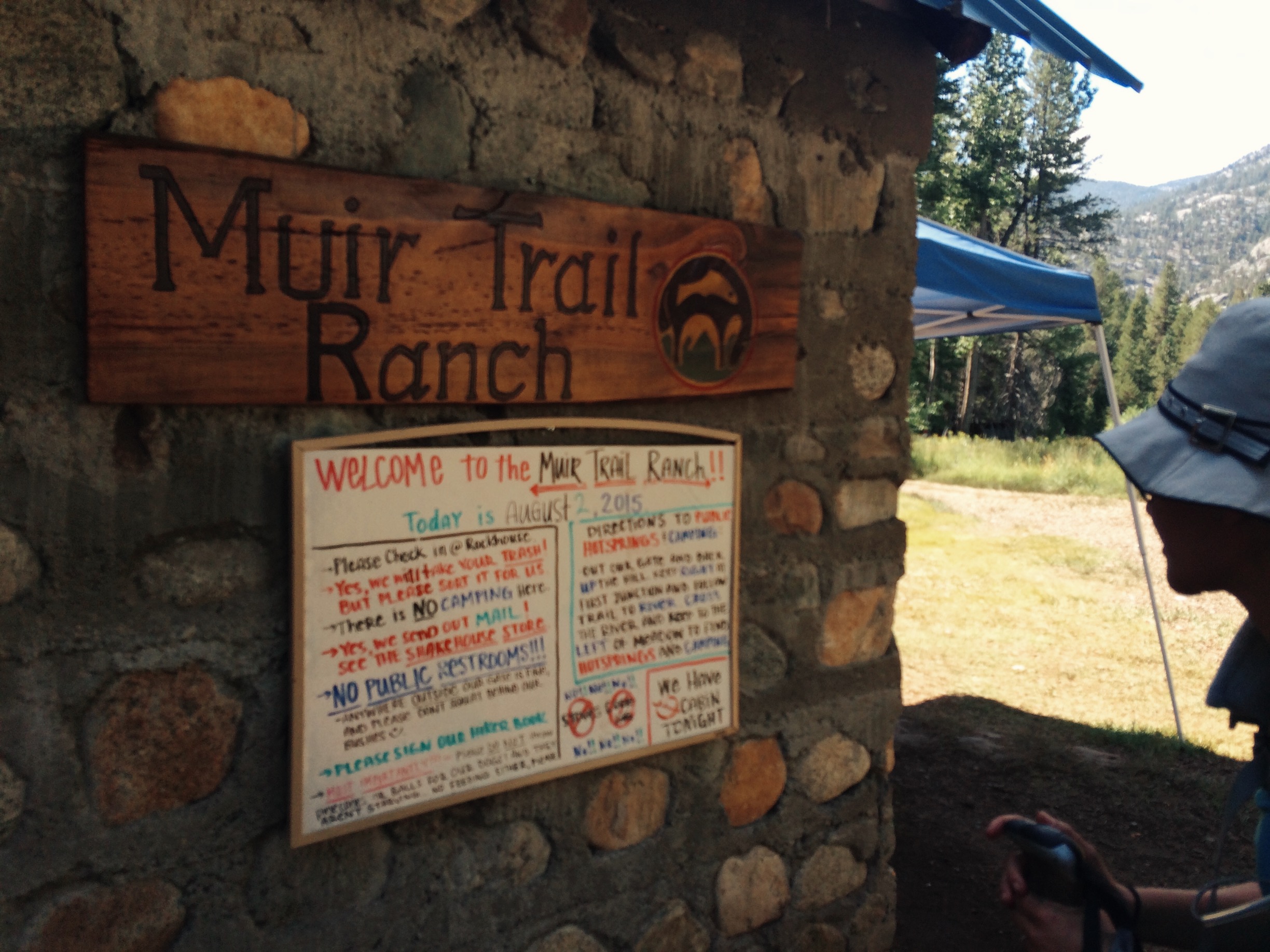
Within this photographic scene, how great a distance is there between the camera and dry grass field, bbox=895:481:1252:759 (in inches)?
235

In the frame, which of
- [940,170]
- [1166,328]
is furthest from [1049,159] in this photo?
[1166,328]

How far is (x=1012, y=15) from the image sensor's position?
2.33m

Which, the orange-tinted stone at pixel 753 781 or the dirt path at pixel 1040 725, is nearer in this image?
the orange-tinted stone at pixel 753 781

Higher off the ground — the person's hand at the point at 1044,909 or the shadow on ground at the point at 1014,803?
the person's hand at the point at 1044,909

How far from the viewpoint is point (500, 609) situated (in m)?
1.90

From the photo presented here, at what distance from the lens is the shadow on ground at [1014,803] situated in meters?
3.47

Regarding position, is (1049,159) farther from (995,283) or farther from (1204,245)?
(1204,245)

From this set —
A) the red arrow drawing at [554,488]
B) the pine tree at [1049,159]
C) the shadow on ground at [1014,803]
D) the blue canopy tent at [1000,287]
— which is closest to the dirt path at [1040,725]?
the shadow on ground at [1014,803]

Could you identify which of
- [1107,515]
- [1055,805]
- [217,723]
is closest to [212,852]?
[217,723]

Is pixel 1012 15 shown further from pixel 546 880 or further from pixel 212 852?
pixel 212 852

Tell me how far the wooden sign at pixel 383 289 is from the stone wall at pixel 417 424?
0.05m

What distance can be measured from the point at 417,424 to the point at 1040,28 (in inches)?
73.0

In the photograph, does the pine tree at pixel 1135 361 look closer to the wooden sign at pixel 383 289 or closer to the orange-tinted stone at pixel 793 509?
the orange-tinted stone at pixel 793 509

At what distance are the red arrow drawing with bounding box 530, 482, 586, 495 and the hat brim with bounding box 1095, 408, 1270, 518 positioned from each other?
1.01 metres
